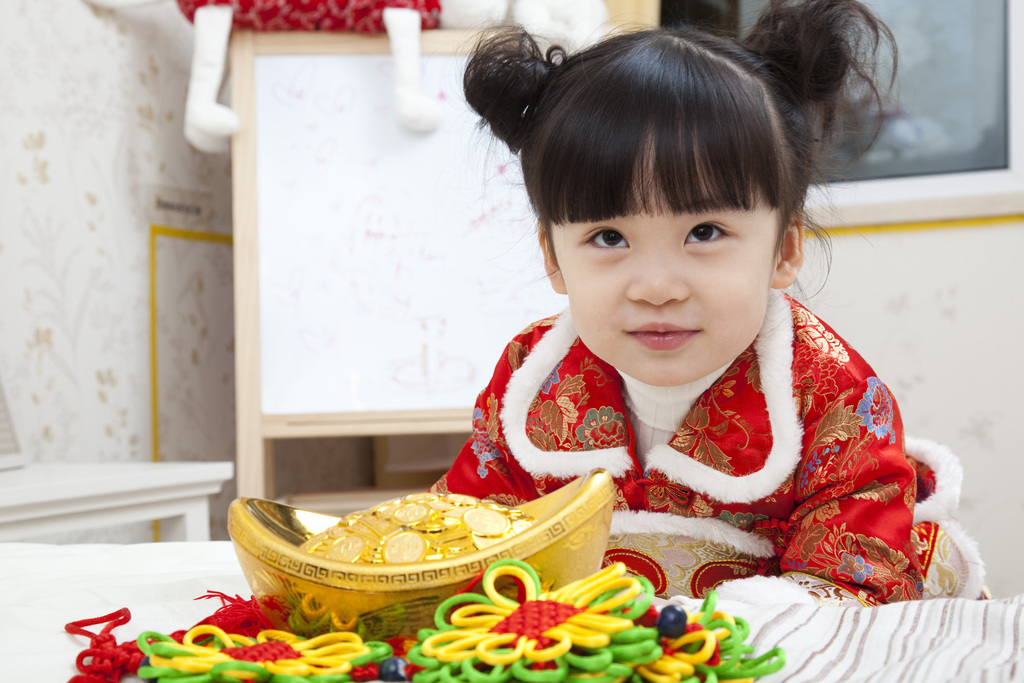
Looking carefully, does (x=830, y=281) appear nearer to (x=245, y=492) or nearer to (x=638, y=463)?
(x=638, y=463)

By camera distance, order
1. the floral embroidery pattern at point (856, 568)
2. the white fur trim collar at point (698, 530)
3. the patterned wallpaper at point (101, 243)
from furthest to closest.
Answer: the patterned wallpaper at point (101, 243) < the white fur trim collar at point (698, 530) < the floral embroidery pattern at point (856, 568)

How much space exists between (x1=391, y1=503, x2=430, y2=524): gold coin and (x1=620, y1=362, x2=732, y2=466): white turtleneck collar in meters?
0.30

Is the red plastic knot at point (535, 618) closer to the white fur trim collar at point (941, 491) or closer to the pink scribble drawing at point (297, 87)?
the white fur trim collar at point (941, 491)

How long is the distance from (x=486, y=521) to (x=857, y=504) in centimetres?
31

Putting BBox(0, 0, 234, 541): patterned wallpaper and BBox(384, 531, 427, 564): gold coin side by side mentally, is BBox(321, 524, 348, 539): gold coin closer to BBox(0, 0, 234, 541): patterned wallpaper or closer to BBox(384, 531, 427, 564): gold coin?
BBox(384, 531, 427, 564): gold coin

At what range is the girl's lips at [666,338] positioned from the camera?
583 mm

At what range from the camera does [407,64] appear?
138 cm

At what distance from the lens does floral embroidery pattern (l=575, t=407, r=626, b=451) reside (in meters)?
0.70

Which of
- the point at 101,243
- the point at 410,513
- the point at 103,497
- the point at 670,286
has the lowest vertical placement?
the point at 103,497

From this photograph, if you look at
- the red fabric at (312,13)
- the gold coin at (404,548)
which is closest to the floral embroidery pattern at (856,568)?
the gold coin at (404,548)

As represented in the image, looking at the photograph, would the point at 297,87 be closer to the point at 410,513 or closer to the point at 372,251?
the point at 372,251

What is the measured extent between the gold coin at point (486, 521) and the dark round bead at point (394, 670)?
83mm

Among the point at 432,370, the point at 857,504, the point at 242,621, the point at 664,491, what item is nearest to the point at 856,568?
the point at 857,504

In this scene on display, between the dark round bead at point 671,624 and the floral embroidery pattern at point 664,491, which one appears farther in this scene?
the floral embroidery pattern at point 664,491
